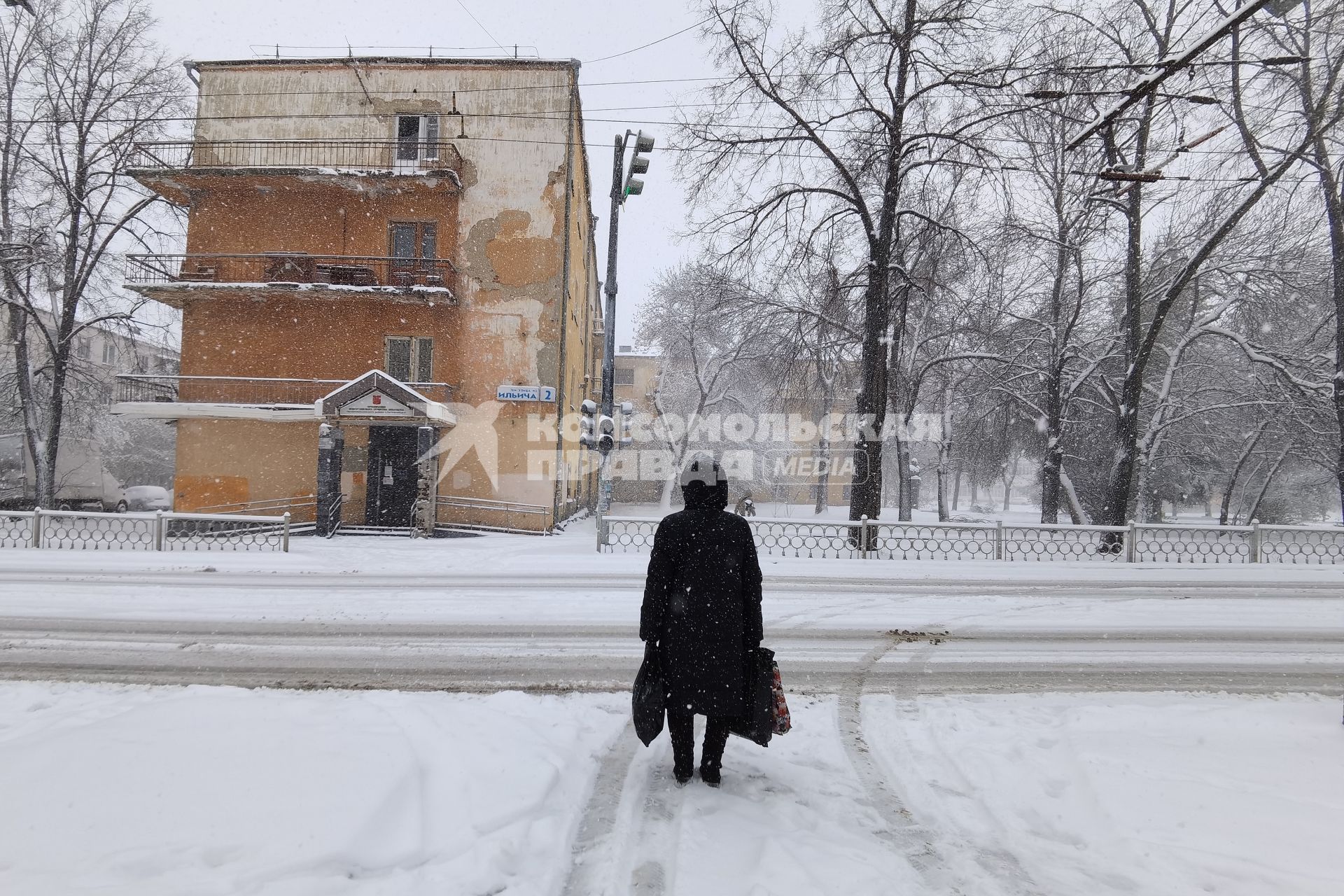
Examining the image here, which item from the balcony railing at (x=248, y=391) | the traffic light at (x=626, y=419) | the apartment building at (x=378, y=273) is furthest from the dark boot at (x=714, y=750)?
the balcony railing at (x=248, y=391)

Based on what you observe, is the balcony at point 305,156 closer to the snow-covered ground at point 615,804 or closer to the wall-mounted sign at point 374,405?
the wall-mounted sign at point 374,405

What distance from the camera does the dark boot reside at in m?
3.63

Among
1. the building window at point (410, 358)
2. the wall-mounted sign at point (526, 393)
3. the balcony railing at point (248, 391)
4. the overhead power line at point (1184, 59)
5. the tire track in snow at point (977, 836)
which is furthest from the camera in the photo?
the building window at point (410, 358)

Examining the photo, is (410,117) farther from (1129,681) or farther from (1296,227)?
(1296,227)

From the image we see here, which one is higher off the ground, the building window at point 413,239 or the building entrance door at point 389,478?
the building window at point 413,239

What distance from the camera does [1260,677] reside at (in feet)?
20.1

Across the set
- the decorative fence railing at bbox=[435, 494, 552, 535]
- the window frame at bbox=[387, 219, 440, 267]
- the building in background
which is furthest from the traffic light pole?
the building in background

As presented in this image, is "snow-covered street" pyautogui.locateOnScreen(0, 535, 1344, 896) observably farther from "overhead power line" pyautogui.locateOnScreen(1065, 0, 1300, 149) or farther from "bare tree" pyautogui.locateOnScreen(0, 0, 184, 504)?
Result: "bare tree" pyautogui.locateOnScreen(0, 0, 184, 504)

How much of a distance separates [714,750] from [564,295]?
756 inches

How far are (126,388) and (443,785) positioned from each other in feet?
79.3

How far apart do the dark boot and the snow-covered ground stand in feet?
0.32

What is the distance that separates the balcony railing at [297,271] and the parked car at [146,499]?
18525 mm

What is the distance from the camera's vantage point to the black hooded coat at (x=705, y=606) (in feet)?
11.3

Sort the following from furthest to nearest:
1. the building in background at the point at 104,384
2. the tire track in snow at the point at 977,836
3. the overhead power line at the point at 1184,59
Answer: the building in background at the point at 104,384
the overhead power line at the point at 1184,59
the tire track in snow at the point at 977,836
